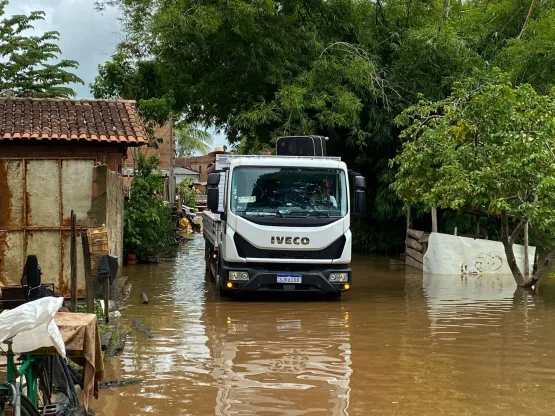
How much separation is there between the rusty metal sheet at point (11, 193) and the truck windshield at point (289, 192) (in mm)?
3600

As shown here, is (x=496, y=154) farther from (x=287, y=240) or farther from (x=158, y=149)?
(x=158, y=149)

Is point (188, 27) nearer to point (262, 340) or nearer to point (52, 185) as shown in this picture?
point (52, 185)

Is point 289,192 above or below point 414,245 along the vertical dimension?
above

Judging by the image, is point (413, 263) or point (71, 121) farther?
point (413, 263)

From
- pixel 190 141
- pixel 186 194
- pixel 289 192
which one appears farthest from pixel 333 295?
pixel 190 141

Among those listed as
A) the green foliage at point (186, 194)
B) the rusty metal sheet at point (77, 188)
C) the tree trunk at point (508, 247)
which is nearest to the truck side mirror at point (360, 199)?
the tree trunk at point (508, 247)

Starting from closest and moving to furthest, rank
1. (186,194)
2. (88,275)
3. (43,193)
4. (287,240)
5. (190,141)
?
(88,275), (43,193), (287,240), (186,194), (190,141)

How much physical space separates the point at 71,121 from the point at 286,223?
19.3 feet

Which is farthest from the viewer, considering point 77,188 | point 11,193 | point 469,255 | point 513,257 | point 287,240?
point 469,255

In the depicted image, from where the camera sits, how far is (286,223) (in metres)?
12.8

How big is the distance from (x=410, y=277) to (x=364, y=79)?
609 cm

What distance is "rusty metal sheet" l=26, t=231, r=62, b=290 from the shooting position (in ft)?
36.2

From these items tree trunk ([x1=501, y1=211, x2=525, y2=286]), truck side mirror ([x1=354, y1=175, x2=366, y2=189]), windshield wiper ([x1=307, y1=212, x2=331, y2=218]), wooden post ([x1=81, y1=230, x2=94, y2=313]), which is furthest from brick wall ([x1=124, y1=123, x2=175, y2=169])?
wooden post ([x1=81, y1=230, x2=94, y2=313])

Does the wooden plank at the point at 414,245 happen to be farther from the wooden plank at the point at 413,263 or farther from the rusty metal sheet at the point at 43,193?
the rusty metal sheet at the point at 43,193
